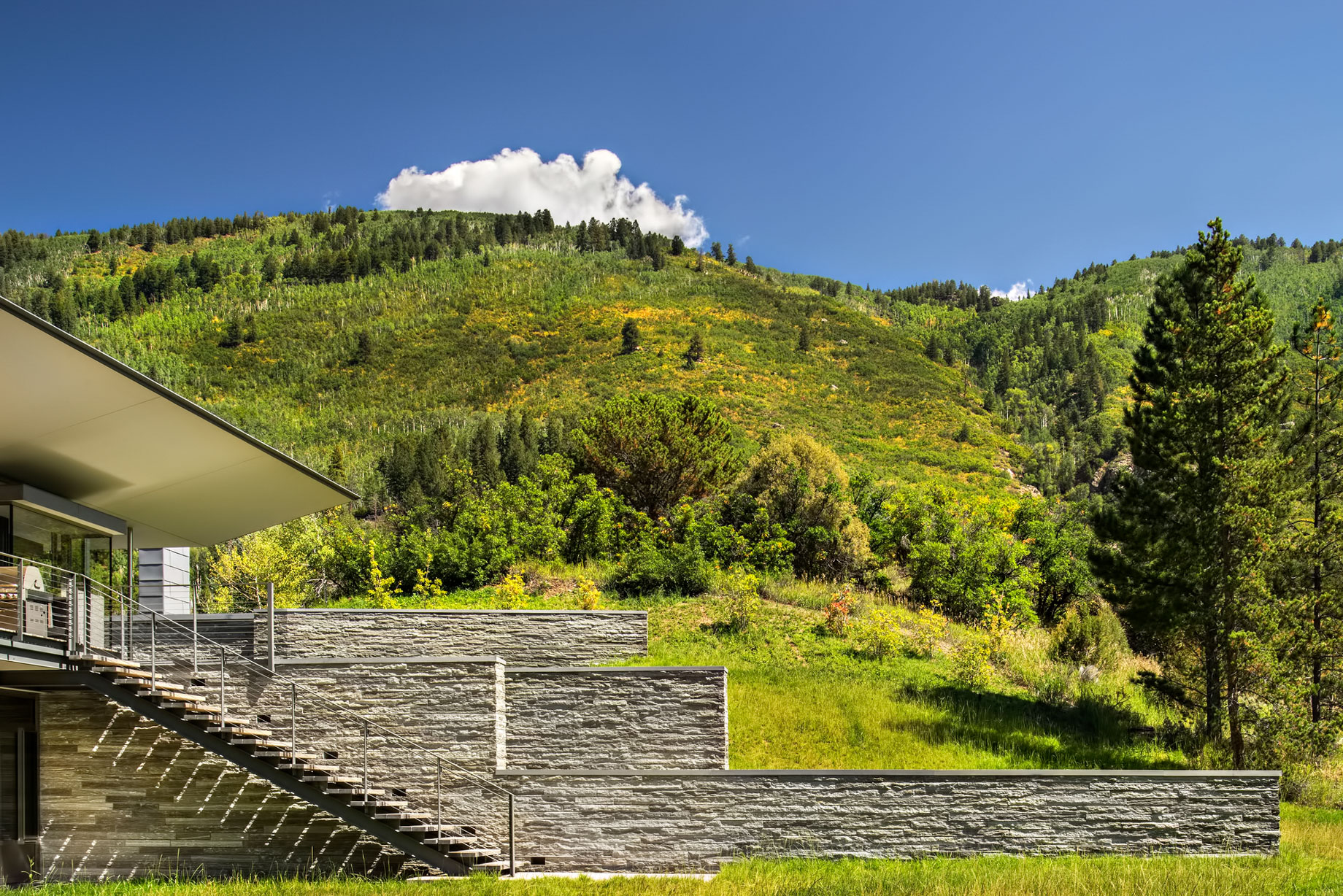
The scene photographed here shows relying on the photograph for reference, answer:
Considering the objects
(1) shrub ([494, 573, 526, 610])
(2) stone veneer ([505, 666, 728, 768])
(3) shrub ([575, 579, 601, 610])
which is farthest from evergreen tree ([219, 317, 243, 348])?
(2) stone veneer ([505, 666, 728, 768])

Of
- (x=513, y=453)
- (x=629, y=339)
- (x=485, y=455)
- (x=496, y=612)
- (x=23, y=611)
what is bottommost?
(x=496, y=612)

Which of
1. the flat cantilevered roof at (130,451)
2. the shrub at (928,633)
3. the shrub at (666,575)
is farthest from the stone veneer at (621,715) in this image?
the shrub at (666,575)

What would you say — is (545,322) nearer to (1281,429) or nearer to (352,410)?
(352,410)

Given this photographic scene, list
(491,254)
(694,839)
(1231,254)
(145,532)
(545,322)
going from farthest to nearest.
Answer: (491,254)
(545,322)
(1231,254)
(145,532)
(694,839)

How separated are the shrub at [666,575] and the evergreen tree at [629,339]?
176 ft

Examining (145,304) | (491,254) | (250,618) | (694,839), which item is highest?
(491,254)

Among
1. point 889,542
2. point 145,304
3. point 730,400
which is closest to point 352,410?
point 730,400

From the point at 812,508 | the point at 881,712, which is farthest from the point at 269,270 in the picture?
the point at 881,712

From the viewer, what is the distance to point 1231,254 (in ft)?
59.5

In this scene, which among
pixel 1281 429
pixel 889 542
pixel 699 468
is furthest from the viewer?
pixel 699 468

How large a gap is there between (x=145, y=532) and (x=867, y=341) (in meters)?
76.4

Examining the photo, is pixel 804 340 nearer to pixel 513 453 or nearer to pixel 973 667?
pixel 513 453

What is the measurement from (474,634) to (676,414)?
17037 mm

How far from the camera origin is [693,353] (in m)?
72.7
